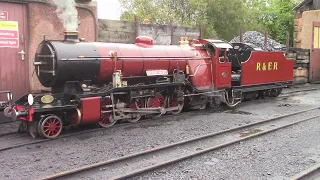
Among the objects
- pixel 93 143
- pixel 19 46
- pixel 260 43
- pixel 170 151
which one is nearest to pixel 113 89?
pixel 93 143

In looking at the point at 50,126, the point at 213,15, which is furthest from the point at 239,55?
the point at 213,15

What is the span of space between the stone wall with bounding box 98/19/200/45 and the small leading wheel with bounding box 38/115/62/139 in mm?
4545

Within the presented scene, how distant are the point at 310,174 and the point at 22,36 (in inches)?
285

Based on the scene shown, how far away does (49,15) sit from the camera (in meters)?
9.02

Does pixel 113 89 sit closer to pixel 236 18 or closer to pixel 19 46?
pixel 19 46

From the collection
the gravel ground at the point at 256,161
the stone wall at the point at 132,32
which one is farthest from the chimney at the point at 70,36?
the gravel ground at the point at 256,161

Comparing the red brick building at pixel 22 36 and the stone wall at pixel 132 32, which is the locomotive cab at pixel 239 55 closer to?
the stone wall at pixel 132 32

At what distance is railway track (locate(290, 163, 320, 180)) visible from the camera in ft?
14.9

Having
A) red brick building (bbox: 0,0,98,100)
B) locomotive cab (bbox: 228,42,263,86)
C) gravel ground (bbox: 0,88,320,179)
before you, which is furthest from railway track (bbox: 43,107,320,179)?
red brick building (bbox: 0,0,98,100)

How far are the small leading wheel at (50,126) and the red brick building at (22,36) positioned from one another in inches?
96.7

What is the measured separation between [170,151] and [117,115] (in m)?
2.26

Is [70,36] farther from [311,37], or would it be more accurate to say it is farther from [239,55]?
[311,37]

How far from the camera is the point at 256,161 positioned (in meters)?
5.30

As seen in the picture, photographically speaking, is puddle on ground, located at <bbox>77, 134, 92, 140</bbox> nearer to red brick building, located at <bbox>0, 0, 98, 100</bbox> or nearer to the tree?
red brick building, located at <bbox>0, 0, 98, 100</bbox>
